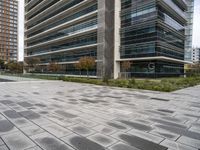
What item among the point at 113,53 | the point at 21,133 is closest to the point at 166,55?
the point at 113,53

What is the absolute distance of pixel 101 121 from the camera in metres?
6.36

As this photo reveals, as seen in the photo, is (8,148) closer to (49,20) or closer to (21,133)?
(21,133)

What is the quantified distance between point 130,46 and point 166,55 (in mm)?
8989

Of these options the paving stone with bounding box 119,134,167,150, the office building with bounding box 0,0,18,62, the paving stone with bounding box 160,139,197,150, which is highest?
the office building with bounding box 0,0,18,62

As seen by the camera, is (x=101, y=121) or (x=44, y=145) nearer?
(x=44, y=145)

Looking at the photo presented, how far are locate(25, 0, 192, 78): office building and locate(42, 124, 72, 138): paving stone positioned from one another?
24.5m

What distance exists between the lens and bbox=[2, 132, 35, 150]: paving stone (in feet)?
13.8

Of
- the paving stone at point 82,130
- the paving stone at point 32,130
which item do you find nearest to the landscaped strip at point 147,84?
the paving stone at point 82,130

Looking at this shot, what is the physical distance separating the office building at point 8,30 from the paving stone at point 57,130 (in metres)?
130

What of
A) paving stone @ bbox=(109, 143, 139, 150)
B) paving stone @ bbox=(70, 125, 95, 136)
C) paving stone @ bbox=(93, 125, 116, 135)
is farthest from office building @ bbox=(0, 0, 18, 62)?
paving stone @ bbox=(109, 143, 139, 150)

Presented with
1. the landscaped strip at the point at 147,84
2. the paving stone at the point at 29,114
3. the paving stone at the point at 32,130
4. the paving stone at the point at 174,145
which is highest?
the landscaped strip at the point at 147,84

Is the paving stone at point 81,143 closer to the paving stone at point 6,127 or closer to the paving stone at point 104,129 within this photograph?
the paving stone at point 104,129

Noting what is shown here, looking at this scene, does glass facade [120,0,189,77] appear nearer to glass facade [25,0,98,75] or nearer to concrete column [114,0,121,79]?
concrete column [114,0,121,79]

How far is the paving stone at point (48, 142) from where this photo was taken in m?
4.16
